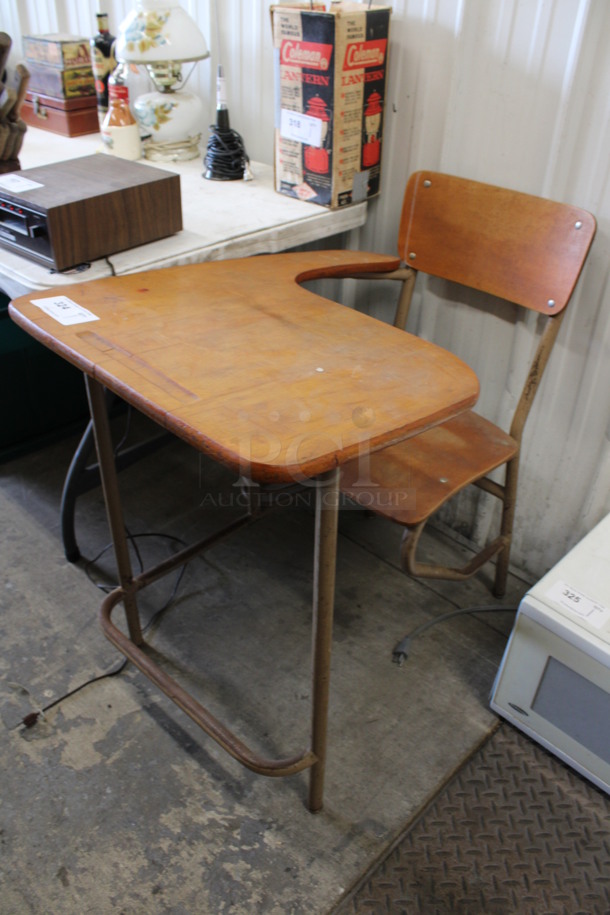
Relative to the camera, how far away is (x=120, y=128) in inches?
75.7

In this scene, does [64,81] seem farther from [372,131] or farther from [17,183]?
[372,131]

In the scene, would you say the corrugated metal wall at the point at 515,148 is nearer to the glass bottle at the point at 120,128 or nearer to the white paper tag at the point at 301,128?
the white paper tag at the point at 301,128

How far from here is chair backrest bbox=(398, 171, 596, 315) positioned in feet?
4.70

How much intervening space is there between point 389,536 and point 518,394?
0.58 m

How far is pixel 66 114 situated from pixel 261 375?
1.60 metres

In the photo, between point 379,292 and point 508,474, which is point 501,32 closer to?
point 379,292

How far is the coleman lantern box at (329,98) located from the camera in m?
1.51

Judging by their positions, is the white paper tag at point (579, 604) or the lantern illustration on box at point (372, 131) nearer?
the white paper tag at point (579, 604)

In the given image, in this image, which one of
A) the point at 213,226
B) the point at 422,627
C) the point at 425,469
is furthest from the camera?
the point at 422,627

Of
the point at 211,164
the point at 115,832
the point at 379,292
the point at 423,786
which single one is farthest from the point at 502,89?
the point at 115,832

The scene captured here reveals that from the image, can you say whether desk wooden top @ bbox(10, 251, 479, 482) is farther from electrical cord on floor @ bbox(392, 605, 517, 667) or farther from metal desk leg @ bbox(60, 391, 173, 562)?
electrical cord on floor @ bbox(392, 605, 517, 667)

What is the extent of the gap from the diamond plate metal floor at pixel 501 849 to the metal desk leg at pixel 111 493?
738 millimetres

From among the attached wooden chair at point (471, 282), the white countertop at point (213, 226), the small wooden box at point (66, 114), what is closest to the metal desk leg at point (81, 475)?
the white countertop at point (213, 226)

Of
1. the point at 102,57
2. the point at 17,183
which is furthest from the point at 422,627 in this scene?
the point at 102,57
